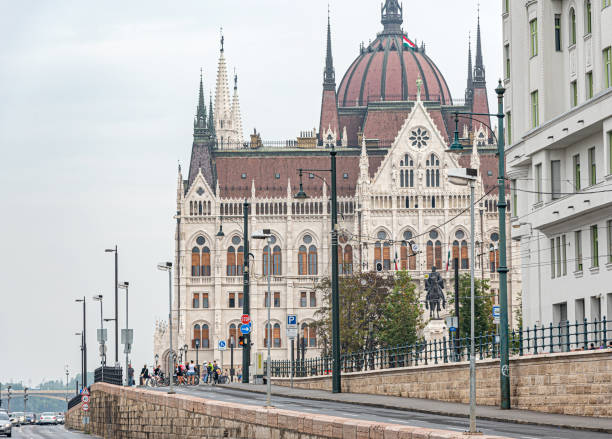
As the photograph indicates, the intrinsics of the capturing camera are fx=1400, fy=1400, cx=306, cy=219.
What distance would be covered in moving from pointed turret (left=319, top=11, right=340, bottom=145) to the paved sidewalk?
120 m

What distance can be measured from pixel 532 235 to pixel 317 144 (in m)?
114

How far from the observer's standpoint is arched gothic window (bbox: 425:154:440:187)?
538 ft

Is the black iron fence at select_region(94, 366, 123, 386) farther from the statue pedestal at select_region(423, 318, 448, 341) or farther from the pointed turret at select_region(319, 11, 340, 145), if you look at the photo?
the pointed turret at select_region(319, 11, 340, 145)

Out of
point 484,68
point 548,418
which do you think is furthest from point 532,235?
point 484,68

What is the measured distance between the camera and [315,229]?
6668 inches

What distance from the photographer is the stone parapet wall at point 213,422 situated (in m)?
29.8

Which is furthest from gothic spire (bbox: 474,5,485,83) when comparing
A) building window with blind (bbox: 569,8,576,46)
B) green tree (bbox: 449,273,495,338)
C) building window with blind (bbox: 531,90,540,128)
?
building window with blind (bbox: 569,8,576,46)

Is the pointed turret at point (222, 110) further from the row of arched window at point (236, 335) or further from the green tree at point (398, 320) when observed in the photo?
the green tree at point (398, 320)

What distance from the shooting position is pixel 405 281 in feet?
402

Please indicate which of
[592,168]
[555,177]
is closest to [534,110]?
[555,177]

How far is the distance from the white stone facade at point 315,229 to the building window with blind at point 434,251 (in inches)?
4.6

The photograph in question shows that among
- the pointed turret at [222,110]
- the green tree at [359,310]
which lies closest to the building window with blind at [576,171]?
the green tree at [359,310]

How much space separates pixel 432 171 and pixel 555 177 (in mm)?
102453

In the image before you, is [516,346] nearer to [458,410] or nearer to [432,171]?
[458,410]
